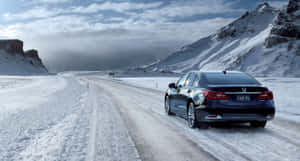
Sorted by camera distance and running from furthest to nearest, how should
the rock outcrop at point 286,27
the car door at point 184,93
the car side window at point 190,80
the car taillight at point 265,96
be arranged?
Result: the rock outcrop at point 286,27 → the car side window at point 190,80 → the car door at point 184,93 → the car taillight at point 265,96

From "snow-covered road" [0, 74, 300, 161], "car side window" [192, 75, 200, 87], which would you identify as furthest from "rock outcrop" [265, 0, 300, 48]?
"car side window" [192, 75, 200, 87]

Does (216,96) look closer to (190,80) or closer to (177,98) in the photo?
(190,80)

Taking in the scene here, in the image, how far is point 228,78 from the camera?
7.85 m

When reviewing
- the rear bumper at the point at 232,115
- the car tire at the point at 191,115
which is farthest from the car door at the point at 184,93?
the rear bumper at the point at 232,115

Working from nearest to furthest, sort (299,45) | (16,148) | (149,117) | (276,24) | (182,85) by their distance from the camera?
(16,148) → (182,85) → (149,117) → (299,45) → (276,24)

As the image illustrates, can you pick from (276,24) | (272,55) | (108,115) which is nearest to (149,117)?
(108,115)

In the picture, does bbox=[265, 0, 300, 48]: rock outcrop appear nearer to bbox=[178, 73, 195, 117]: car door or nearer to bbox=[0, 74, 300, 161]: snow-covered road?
bbox=[178, 73, 195, 117]: car door

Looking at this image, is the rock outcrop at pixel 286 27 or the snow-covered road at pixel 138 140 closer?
the snow-covered road at pixel 138 140

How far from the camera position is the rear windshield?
24.8 ft

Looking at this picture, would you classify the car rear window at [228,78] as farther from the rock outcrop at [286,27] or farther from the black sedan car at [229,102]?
the rock outcrop at [286,27]

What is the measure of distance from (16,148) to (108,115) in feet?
15.7

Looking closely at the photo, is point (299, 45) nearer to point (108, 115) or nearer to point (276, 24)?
point (276, 24)

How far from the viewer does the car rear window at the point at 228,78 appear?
756cm

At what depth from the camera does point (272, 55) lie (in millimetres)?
136625
